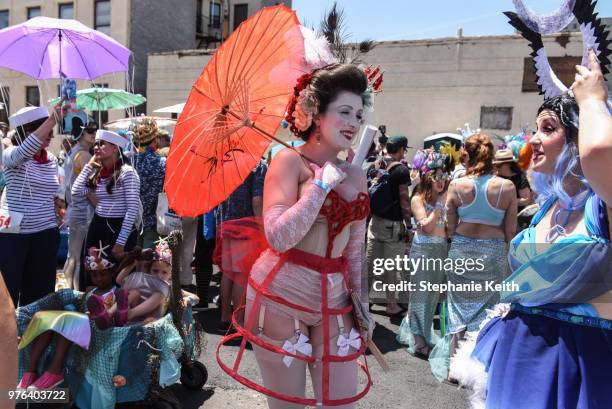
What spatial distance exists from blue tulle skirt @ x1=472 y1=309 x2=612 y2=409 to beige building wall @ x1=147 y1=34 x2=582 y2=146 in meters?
15.1

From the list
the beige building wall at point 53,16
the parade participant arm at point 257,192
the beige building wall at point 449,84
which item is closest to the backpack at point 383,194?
the parade participant arm at point 257,192

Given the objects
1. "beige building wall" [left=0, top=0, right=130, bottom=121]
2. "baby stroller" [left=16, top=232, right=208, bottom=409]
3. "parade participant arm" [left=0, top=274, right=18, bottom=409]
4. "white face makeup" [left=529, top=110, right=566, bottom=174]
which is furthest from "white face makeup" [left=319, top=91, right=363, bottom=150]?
"beige building wall" [left=0, top=0, right=130, bottom=121]

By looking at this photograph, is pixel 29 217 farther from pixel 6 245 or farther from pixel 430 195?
pixel 430 195

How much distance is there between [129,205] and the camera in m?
4.17

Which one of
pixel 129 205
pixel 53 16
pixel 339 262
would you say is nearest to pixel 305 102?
pixel 339 262

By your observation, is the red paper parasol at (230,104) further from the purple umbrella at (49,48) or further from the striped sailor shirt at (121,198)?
the purple umbrella at (49,48)

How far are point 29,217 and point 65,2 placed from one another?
2307 centimetres

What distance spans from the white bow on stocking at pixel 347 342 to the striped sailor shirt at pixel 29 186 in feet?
8.97

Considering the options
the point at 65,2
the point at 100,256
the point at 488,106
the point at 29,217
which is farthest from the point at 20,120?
the point at 65,2

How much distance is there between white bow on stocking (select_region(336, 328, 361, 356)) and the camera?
2119mm

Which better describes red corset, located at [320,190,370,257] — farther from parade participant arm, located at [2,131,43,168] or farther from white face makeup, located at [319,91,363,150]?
parade participant arm, located at [2,131,43,168]

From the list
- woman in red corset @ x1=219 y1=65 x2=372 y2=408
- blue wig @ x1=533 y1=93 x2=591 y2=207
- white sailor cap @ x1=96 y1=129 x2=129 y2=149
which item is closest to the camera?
blue wig @ x1=533 y1=93 x2=591 y2=207

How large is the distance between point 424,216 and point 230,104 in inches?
106

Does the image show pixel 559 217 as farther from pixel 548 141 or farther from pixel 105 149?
pixel 105 149
